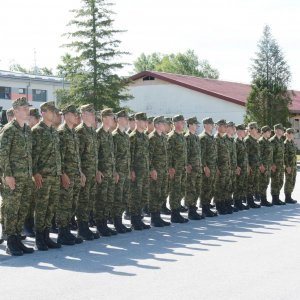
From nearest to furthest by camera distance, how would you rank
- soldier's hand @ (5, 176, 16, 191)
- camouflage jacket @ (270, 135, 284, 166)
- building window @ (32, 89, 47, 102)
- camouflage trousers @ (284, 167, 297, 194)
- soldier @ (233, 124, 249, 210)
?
soldier's hand @ (5, 176, 16, 191)
soldier @ (233, 124, 249, 210)
camouflage jacket @ (270, 135, 284, 166)
camouflage trousers @ (284, 167, 297, 194)
building window @ (32, 89, 47, 102)

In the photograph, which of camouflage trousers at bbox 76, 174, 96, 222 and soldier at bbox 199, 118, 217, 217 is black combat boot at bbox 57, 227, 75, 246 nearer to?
camouflage trousers at bbox 76, 174, 96, 222

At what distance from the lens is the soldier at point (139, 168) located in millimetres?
8906

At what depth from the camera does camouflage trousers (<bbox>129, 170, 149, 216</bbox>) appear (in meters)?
8.88

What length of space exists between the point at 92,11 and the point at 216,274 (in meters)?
30.6

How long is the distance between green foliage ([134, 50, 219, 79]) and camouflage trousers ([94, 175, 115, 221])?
242 ft

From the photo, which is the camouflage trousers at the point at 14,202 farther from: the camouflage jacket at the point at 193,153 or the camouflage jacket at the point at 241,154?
the camouflage jacket at the point at 241,154

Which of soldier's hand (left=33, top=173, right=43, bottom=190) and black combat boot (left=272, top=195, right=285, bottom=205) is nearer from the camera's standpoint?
soldier's hand (left=33, top=173, right=43, bottom=190)

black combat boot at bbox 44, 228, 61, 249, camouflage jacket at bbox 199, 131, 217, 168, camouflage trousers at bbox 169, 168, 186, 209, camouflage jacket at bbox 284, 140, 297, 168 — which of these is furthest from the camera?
camouflage jacket at bbox 284, 140, 297, 168

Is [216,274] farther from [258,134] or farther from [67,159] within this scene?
[258,134]

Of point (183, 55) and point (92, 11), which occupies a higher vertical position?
point (183, 55)

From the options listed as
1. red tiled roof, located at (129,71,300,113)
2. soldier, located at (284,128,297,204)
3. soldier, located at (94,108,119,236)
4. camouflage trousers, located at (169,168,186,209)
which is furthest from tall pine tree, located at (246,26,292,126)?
soldier, located at (94,108,119,236)

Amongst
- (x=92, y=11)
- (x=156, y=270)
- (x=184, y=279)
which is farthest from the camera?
(x=92, y=11)

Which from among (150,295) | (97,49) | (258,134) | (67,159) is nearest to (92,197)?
(67,159)

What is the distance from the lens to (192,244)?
24.7 feet
